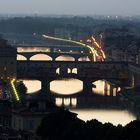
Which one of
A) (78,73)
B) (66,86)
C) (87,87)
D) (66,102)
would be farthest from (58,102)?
(78,73)

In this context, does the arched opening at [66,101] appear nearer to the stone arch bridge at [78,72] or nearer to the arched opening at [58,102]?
the arched opening at [58,102]

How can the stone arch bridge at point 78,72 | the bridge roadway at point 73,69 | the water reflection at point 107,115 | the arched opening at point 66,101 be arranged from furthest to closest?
the bridge roadway at point 73,69 < the stone arch bridge at point 78,72 < the arched opening at point 66,101 < the water reflection at point 107,115

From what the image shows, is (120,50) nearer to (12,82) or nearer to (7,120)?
(12,82)

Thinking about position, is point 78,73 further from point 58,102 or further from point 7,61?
point 58,102

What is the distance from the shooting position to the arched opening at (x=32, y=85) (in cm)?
2360

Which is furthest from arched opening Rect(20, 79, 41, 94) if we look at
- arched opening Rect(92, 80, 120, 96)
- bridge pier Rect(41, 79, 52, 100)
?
arched opening Rect(92, 80, 120, 96)

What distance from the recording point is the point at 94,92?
78.5 feet

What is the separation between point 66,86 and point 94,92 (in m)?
1.66

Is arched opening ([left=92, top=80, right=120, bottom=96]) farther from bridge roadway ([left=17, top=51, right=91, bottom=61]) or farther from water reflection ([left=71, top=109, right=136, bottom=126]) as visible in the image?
bridge roadway ([left=17, top=51, right=91, bottom=61])

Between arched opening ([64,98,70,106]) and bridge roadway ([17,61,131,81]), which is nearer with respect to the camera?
arched opening ([64,98,70,106])

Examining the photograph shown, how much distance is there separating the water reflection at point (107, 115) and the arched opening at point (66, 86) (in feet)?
12.2

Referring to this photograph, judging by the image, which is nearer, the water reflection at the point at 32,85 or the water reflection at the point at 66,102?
the water reflection at the point at 66,102

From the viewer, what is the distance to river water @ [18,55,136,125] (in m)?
18.0

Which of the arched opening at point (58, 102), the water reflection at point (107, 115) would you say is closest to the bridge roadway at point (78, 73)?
the arched opening at point (58, 102)
